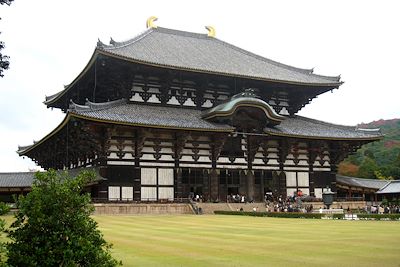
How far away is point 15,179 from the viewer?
52.8 m

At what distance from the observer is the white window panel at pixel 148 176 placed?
46.8 m

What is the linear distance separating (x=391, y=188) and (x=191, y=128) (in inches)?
988

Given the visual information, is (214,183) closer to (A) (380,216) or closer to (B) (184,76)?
(B) (184,76)

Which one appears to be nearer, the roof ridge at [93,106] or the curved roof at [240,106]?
the roof ridge at [93,106]

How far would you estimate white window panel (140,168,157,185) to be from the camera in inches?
1842

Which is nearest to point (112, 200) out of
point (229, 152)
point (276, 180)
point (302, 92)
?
point (229, 152)

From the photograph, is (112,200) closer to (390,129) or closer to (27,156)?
(27,156)

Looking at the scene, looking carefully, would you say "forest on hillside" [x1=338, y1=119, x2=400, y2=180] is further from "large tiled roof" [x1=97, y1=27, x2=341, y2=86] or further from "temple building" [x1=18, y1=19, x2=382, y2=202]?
"temple building" [x1=18, y1=19, x2=382, y2=202]

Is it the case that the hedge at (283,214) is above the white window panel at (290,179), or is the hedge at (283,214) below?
below

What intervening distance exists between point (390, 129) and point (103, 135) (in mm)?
85934

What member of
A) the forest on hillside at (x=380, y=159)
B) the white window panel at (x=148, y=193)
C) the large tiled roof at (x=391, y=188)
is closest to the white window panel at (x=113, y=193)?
the white window panel at (x=148, y=193)

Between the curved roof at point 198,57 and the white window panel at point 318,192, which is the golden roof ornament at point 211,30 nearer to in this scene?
the curved roof at point 198,57

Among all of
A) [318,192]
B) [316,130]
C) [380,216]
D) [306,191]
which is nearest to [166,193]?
[306,191]

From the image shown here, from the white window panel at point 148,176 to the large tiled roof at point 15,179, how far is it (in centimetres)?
1204
